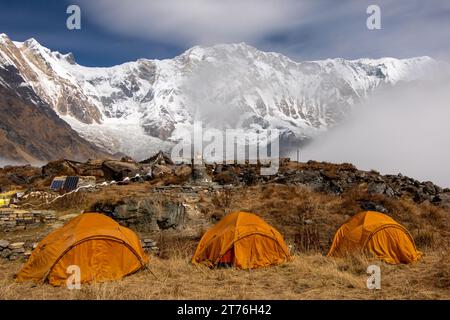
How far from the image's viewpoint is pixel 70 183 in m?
28.4

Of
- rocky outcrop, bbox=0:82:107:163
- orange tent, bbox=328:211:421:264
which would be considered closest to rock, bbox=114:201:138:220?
orange tent, bbox=328:211:421:264

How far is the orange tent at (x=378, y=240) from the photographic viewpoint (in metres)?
14.5

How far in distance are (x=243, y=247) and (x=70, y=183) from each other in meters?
17.5

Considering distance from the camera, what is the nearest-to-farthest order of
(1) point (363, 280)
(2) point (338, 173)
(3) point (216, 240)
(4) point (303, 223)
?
(1) point (363, 280)
(3) point (216, 240)
(4) point (303, 223)
(2) point (338, 173)

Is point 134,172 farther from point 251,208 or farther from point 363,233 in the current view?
point 363,233

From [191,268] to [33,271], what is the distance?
13.5 ft

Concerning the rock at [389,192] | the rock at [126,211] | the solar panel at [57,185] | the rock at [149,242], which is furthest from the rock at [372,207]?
the solar panel at [57,185]

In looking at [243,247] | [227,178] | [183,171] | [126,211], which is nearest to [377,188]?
[227,178]

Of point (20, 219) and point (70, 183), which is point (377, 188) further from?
point (20, 219)

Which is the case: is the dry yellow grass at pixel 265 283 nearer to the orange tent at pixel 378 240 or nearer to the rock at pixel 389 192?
the orange tent at pixel 378 240

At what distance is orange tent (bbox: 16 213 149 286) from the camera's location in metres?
11.9

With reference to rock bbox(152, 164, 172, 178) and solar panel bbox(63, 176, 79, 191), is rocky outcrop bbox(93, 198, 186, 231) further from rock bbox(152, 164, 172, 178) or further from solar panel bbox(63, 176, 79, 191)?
rock bbox(152, 164, 172, 178)
